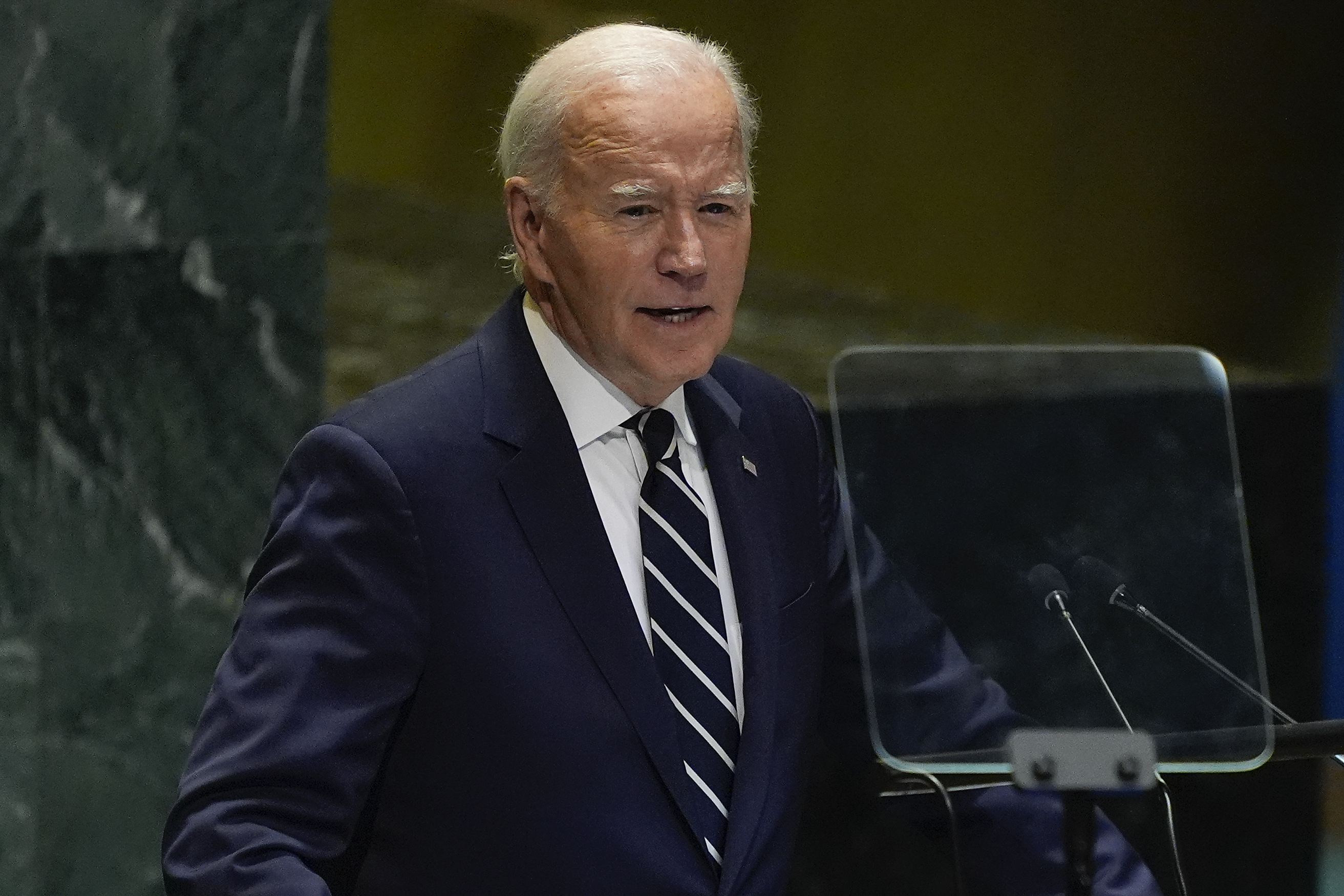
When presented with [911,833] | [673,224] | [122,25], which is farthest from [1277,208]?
[122,25]

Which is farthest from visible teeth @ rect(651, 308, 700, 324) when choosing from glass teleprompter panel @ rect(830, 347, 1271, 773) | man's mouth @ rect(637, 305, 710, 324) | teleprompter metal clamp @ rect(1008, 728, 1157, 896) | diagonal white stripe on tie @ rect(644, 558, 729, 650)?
teleprompter metal clamp @ rect(1008, 728, 1157, 896)

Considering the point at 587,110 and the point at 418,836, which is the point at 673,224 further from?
the point at 418,836

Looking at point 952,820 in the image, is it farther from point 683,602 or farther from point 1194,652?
point 683,602

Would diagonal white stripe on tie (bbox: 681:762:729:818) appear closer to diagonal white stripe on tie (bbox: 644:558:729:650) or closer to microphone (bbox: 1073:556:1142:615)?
diagonal white stripe on tie (bbox: 644:558:729:650)

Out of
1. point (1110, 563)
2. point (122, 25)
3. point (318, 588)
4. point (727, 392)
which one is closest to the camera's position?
point (1110, 563)

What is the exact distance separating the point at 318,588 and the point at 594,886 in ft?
1.23

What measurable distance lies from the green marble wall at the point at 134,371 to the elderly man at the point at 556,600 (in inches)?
49.6

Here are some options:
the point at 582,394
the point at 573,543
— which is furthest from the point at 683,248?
the point at 573,543

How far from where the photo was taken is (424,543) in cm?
154

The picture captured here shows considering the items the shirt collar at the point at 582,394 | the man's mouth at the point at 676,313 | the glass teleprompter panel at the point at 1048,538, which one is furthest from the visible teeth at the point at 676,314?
the glass teleprompter panel at the point at 1048,538

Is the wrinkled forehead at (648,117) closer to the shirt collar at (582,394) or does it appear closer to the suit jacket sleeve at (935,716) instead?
the shirt collar at (582,394)

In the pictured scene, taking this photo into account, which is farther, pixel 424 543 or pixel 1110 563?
pixel 424 543

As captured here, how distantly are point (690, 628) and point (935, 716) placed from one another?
44 centimetres

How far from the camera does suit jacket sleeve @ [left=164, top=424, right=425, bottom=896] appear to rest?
1.43 metres
